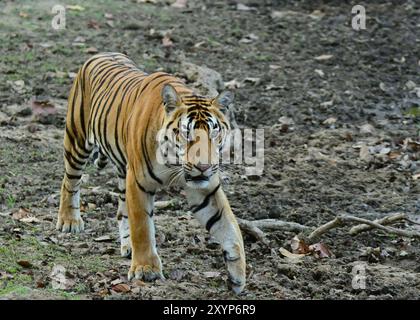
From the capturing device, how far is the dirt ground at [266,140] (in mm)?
6508

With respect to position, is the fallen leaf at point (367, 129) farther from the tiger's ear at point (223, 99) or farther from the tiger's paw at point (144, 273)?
the tiger's paw at point (144, 273)

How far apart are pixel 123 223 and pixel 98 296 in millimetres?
1384

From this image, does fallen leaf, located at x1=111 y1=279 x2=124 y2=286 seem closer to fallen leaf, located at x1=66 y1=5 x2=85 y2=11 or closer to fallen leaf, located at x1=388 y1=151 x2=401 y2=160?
fallen leaf, located at x1=388 y1=151 x2=401 y2=160

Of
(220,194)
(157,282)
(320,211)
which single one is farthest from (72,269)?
(320,211)

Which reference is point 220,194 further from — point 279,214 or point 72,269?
point 279,214

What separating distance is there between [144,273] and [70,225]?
147 centimetres

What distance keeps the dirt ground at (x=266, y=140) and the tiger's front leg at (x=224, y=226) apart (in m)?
0.12

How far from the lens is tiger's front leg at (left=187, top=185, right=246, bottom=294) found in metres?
6.21

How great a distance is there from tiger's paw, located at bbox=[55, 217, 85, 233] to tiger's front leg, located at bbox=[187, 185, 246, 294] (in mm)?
1512

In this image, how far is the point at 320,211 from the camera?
8203mm

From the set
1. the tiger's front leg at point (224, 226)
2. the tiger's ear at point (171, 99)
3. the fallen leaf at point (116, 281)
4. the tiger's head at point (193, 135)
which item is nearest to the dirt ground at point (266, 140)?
the fallen leaf at point (116, 281)

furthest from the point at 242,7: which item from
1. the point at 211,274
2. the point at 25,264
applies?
the point at 25,264

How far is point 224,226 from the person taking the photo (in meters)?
6.29

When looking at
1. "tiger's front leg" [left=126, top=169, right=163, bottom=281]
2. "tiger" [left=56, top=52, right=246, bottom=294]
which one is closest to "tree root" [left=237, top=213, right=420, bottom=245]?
"tiger" [left=56, top=52, right=246, bottom=294]
